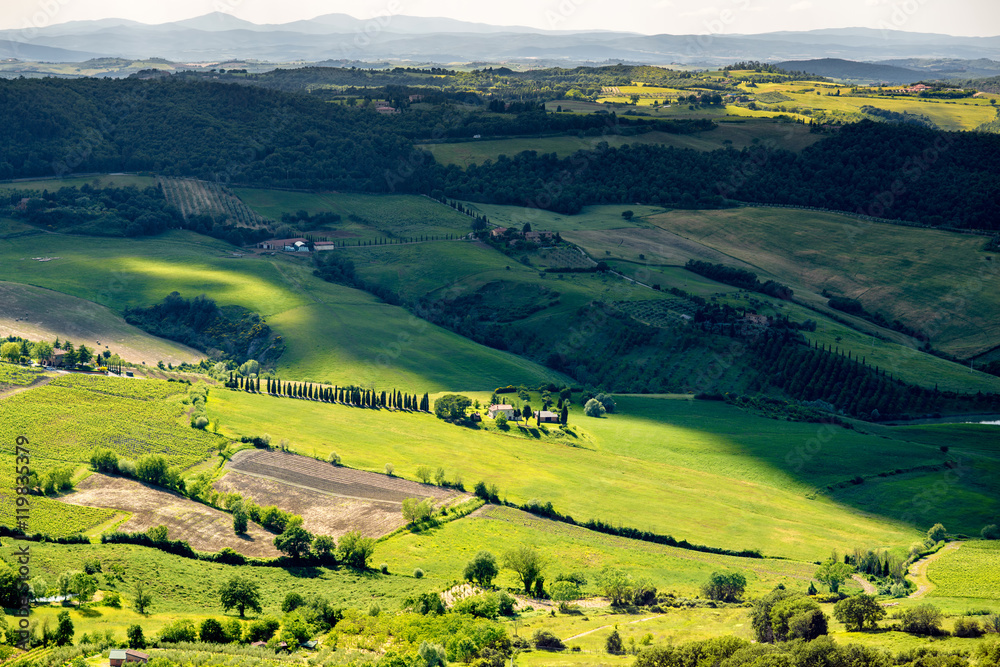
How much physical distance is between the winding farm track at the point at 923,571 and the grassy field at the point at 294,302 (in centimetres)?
6769

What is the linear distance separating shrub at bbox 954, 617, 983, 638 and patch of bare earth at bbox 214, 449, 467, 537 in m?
52.4

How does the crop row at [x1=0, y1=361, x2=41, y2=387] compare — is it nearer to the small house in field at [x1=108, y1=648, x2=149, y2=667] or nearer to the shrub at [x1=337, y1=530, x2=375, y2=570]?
the shrub at [x1=337, y1=530, x2=375, y2=570]

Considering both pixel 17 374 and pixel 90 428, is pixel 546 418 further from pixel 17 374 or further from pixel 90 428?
pixel 17 374

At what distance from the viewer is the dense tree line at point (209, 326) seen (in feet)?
515

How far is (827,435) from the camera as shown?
12556cm

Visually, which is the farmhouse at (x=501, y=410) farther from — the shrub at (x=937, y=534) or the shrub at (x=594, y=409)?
the shrub at (x=937, y=534)

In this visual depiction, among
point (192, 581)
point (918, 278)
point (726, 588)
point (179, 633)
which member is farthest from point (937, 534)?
point (918, 278)

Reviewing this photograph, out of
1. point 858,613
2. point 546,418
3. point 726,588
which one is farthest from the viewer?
point 546,418

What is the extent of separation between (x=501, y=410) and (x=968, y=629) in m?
74.8

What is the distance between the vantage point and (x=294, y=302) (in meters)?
172

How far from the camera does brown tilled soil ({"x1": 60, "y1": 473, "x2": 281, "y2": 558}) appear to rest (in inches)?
3531

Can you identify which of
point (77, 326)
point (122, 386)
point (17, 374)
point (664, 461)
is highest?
point (17, 374)

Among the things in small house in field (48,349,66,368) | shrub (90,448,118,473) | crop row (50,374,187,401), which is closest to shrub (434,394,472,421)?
crop row (50,374,187,401)

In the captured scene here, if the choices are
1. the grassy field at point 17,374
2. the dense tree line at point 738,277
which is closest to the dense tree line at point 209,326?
the grassy field at point 17,374
